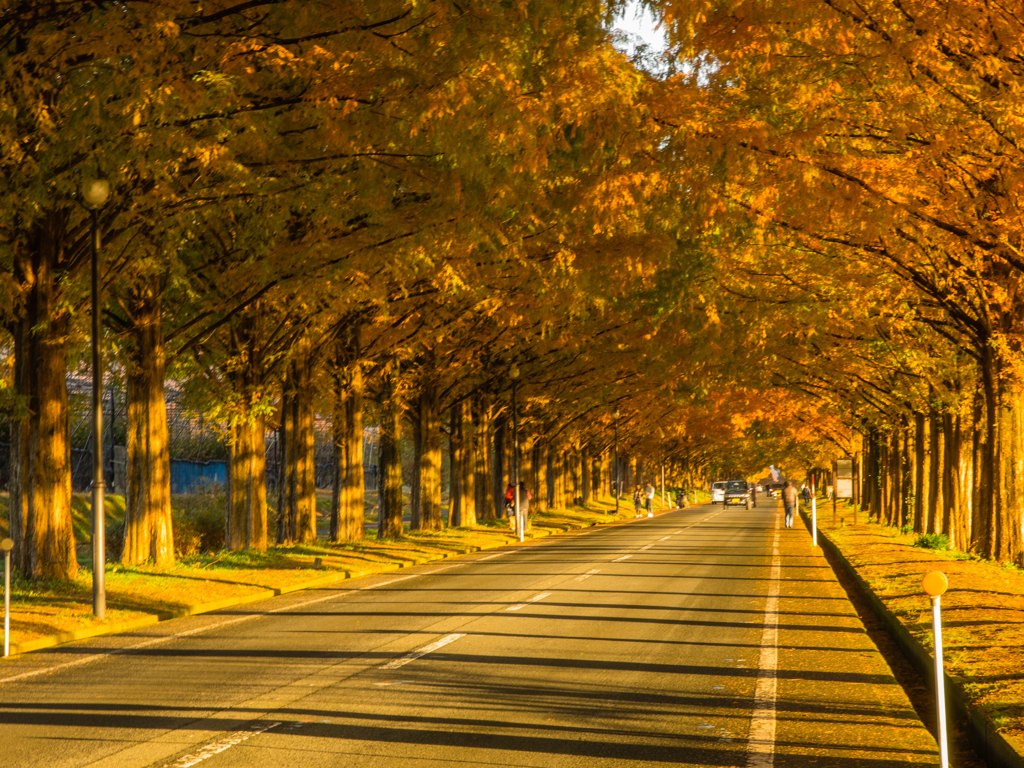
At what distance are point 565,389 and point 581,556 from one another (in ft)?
59.9

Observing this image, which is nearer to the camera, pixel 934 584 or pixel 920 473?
pixel 934 584

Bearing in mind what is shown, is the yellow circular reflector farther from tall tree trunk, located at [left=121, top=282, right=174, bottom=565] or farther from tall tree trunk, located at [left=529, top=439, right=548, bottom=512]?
tall tree trunk, located at [left=529, top=439, right=548, bottom=512]

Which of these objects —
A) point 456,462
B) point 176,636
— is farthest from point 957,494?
point 176,636

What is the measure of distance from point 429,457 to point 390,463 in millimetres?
4242

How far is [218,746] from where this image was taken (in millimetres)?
7410

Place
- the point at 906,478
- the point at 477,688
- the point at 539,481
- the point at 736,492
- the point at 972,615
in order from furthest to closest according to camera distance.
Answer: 1. the point at 736,492
2. the point at 539,481
3. the point at 906,478
4. the point at 972,615
5. the point at 477,688

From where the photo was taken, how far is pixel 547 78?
46.1 feet

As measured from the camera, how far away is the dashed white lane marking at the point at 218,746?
6.98 metres

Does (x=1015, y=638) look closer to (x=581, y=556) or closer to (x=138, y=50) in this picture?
(x=138, y=50)

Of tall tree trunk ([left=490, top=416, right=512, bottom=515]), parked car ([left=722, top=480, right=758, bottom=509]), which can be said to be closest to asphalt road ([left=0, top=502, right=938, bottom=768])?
tall tree trunk ([left=490, top=416, right=512, bottom=515])

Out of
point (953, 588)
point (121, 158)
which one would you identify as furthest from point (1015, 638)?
point (121, 158)

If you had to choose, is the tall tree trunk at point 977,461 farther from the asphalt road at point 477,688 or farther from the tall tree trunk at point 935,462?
the asphalt road at point 477,688

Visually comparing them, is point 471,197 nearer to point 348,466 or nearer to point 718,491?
point 348,466

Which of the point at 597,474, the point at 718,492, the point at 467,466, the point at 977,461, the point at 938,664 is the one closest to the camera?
the point at 938,664
